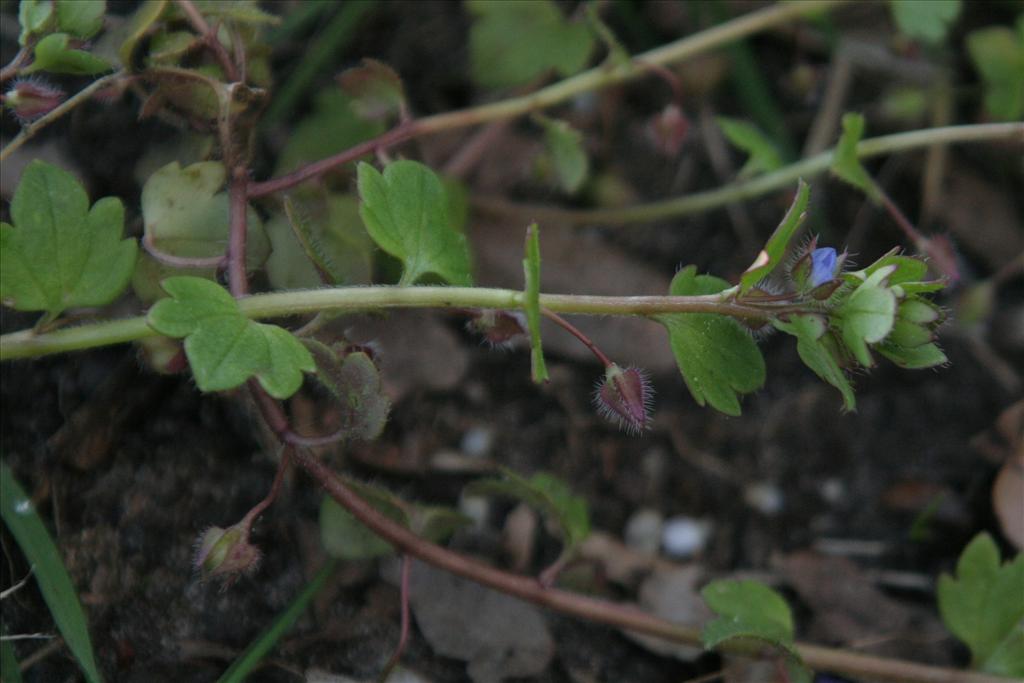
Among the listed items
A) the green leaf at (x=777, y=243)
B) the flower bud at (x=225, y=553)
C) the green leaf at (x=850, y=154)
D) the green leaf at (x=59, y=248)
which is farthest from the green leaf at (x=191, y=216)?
the green leaf at (x=850, y=154)

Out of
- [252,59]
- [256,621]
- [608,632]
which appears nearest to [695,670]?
[608,632]

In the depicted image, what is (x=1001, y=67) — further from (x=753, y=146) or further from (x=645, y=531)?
(x=645, y=531)

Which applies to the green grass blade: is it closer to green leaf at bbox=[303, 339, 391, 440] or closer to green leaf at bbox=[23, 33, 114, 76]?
green leaf at bbox=[303, 339, 391, 440]

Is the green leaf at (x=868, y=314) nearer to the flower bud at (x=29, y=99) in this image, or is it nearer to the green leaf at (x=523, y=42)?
the green leaf at (x=523, y=42)

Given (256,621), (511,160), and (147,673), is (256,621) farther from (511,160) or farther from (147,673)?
(511,160)

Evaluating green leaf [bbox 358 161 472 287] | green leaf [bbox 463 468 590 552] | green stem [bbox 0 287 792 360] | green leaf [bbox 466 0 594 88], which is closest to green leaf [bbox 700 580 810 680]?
green leaf [bbox 463 468 590 552]

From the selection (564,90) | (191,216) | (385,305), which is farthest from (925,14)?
(191,216)
